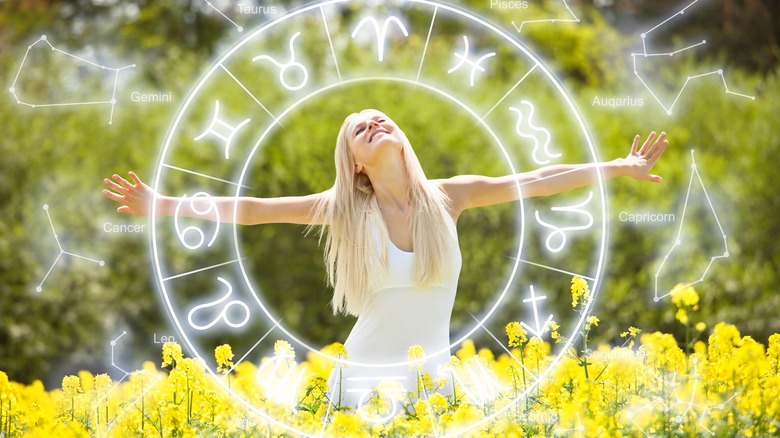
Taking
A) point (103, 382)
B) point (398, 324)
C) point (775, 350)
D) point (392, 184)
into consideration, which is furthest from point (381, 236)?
point (775, 350)

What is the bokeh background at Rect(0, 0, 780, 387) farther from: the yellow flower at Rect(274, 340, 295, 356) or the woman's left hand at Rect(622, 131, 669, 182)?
the yellow flower at Rect(274, 340, 295, 356)

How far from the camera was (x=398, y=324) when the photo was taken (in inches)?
175

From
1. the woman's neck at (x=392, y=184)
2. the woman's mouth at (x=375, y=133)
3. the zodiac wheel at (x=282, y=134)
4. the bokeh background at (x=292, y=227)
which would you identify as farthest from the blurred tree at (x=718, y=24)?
the woman's mouth at (x=375, y=133)

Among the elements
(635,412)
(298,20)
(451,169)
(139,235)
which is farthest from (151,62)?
(635,412)

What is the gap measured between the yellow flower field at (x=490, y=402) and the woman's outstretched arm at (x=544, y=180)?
1.82 ft

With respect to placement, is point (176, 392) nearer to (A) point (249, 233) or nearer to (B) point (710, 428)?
(B) point (710, 428)

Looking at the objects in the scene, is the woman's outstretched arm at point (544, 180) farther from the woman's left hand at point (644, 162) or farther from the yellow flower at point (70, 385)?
the yellow flower at point (70, 385)

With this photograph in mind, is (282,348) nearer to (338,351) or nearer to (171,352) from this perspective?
(338,351)

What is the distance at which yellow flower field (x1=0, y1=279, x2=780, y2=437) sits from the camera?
152 inches

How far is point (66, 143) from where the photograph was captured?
8344 millimetres

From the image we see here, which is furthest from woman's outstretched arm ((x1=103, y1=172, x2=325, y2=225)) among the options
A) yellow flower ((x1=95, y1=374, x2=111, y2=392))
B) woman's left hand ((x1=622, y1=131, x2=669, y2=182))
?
woman's left hand ((x1=622, y1=131, x2=669, y2=182))

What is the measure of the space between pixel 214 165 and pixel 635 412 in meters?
4.88

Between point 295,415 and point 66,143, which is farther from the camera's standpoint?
point 66,143

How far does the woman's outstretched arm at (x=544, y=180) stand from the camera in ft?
15.5
